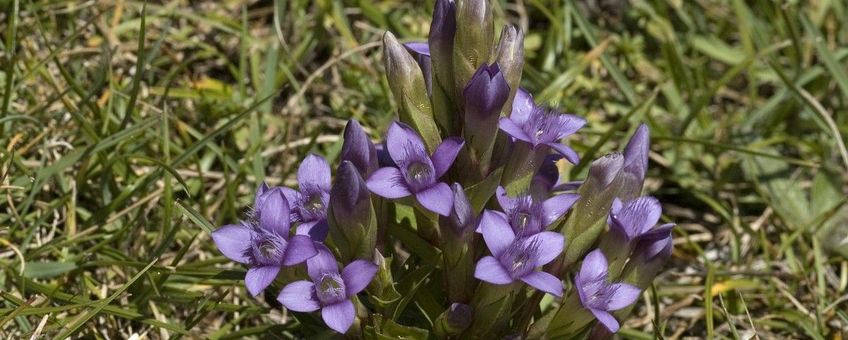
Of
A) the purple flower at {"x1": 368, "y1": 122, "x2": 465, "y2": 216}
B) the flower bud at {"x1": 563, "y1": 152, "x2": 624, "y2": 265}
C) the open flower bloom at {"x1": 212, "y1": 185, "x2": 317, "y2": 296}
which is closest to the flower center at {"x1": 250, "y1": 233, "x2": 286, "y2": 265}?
the open flower bloom at {"x1": 212, "y1": 185, "x2": 317, "y2": 296}

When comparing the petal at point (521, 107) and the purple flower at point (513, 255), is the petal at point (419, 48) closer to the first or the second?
the petal at point (521, 107)

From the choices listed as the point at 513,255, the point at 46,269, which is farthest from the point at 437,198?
the point at 46,269

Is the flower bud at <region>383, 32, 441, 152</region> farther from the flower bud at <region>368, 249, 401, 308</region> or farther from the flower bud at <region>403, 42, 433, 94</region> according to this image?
the flower bud at <region>368, 249, 401, 308</region>

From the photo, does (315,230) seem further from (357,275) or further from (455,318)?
(455,318)

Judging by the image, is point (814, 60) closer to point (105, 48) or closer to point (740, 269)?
point (740, 269)

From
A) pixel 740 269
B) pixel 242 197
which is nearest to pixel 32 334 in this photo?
pixel 242 197

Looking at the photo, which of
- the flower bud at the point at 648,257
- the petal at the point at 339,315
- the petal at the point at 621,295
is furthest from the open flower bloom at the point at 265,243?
the flower bud at the point at 648,257

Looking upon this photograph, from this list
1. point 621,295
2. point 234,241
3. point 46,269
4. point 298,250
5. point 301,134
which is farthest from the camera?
point 301,134
